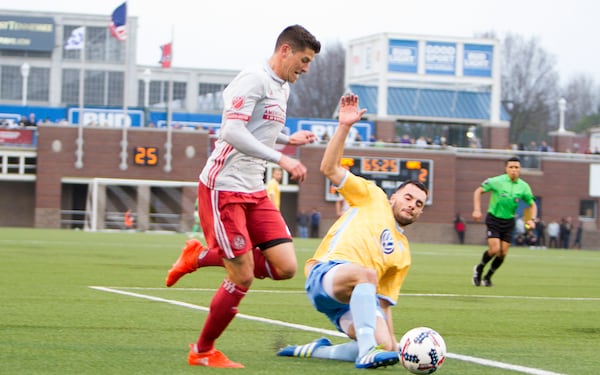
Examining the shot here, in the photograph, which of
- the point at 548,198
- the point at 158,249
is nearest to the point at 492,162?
the point at 548,198

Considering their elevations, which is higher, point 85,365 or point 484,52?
point 484,52

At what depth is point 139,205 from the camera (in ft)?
168

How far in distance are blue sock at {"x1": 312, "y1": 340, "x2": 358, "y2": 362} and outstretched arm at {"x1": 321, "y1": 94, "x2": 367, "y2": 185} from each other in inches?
45.5

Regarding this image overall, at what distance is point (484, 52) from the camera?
6003 centimetres

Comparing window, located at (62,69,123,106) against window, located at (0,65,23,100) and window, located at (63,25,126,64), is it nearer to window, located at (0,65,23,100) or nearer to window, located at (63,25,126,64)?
window, located at (63,25,126,64)

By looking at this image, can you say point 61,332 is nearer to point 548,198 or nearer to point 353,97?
point 353,97

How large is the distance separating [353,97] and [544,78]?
8960 cm

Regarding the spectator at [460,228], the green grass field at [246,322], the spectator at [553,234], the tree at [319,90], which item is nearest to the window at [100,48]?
the tree at [319,90]

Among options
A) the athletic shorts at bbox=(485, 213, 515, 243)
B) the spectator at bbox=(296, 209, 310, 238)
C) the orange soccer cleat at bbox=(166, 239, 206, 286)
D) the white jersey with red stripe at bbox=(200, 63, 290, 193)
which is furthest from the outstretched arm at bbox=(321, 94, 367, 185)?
the spectator at bbox=(296, 209, 310, 238)

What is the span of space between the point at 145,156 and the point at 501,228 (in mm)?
38011

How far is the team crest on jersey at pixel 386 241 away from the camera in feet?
24.0

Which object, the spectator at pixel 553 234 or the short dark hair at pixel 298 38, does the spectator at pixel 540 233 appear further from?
the short dark hair at pixel 298 38

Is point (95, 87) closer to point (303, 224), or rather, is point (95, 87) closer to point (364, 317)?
point (303, 224)

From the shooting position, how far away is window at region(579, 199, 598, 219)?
5847cm
